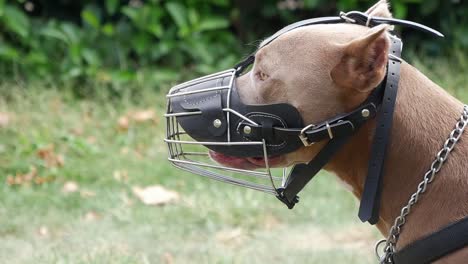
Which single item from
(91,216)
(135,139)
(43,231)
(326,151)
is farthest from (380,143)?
(135,139)

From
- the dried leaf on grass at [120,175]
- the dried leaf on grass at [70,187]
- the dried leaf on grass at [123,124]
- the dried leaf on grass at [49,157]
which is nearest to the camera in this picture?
the dried leaf on grass at [70,187]

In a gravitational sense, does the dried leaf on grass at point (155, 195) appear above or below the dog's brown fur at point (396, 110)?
below

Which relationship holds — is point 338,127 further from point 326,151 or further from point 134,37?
point 134,37

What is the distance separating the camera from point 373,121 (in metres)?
2.62

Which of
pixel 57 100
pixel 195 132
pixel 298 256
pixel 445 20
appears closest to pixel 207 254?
pixel 298 256

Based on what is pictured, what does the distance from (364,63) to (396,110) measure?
234 mm

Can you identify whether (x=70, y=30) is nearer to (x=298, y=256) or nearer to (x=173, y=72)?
(x=173, y=72)

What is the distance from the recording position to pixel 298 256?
444 centimetres

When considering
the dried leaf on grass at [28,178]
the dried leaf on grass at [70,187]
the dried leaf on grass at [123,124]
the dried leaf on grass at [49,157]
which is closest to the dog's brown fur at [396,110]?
the dried leaf on grass at [70,187]

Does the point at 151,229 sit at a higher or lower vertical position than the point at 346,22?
lower

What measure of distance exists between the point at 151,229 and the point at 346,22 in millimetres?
2428

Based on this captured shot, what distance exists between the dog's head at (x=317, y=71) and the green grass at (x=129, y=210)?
1661mm

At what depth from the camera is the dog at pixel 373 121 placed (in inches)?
99.9

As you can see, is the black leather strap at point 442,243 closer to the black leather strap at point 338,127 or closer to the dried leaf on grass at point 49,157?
the black leather strap at point 338,127
